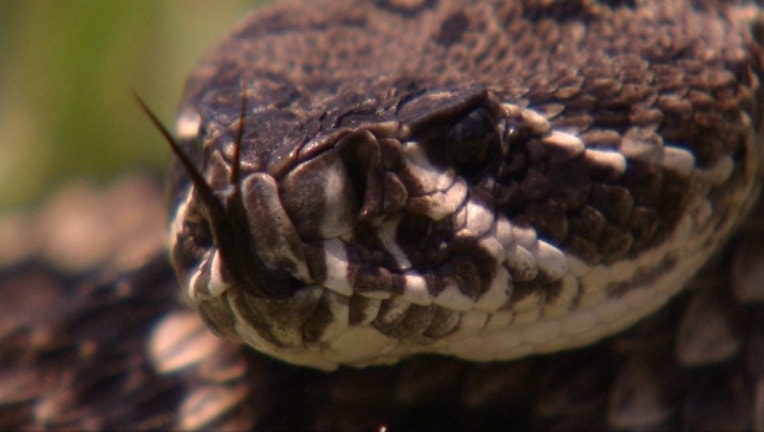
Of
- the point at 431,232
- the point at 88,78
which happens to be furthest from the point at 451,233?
the point at 88,78

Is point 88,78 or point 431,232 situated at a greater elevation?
point 431,232

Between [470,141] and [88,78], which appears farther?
[88,78]

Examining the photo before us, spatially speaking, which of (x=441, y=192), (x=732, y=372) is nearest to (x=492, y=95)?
(x=441, y=192)

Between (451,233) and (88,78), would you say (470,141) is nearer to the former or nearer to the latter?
(451,233)

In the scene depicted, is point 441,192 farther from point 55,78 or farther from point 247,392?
point 55,78

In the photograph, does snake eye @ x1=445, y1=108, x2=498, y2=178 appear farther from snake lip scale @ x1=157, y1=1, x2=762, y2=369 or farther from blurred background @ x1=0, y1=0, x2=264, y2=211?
blurred background @ x1=0, y1=0, x2=264, y2=211

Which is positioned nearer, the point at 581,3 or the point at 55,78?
the point at 581,3

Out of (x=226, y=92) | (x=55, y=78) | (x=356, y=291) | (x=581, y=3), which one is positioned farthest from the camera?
(x=55, y=78)
